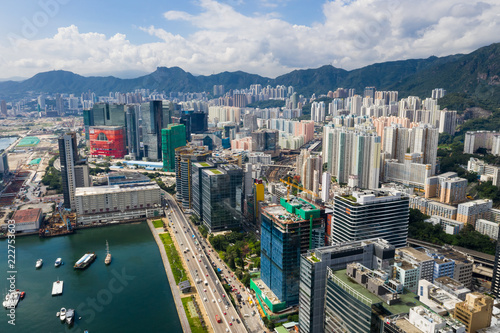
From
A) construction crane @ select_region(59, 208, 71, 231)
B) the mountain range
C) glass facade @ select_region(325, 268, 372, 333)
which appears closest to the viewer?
glass facade @ select_region(325, 268, 372, 333)

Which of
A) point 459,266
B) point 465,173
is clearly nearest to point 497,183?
point 465,173

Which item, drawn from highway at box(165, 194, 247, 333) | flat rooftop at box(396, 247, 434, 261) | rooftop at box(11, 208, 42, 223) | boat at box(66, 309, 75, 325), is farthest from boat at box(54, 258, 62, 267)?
flat rooftop at box(396, 247, 434, 261)

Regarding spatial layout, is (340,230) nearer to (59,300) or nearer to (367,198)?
(367,198)

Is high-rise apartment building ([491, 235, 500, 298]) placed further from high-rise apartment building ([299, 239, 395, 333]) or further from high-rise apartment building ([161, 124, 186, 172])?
high-rise apartment building ([161, 124, 186, 172])

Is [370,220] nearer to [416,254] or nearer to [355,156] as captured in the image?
[416,254]

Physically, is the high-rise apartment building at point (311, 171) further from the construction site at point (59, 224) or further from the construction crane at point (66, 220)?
the construction crane at point (66, 220)

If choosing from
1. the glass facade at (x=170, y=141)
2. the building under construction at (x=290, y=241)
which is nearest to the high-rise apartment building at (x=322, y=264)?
the building under construction at (x=290, y=241)

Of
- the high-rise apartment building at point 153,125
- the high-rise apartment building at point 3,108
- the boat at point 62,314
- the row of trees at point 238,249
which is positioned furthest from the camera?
the high-rise apartment building at point 3,108
